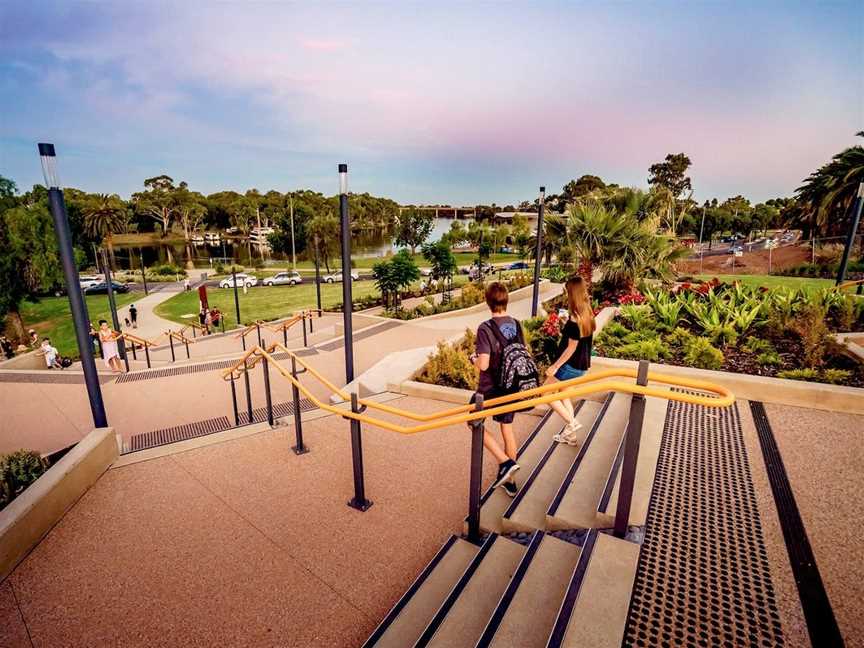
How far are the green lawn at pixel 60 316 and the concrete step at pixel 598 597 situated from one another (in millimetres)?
23991

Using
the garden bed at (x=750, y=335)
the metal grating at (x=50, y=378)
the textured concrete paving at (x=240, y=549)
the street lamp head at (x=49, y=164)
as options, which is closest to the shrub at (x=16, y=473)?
the textured concrete paving at (x=240, y=549)

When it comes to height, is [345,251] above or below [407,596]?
above

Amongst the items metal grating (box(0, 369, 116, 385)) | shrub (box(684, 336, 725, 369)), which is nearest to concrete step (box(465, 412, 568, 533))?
shrub (box(684, 336, 725, 369))

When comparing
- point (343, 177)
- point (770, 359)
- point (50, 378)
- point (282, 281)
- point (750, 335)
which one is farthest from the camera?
point (282, 281)

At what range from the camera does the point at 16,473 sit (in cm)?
400

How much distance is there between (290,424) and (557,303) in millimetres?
10624

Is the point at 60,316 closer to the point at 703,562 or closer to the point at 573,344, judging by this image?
the point at 573,344

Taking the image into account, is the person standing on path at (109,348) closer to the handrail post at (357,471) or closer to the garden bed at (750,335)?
the handrail post at (357,471)

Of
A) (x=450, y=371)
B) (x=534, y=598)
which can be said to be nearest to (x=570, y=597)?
(x=534, y=598)

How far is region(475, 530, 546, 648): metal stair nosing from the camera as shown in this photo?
2008 mm

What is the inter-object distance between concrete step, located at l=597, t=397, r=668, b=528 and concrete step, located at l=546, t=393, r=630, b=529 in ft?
0.37

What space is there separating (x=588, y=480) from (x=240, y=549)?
8.68ft

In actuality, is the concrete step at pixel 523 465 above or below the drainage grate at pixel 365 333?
above

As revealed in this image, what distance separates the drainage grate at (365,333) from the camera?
12.2m
